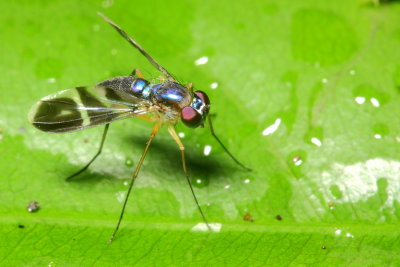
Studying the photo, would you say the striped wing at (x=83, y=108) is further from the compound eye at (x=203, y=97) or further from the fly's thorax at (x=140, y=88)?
the compound eye at (x=203, y=97)

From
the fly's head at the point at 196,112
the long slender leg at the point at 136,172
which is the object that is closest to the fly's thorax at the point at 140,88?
the long slender leg at the point at 136,172

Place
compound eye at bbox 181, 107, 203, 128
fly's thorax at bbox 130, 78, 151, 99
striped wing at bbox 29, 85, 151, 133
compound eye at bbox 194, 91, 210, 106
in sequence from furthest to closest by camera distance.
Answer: fly's thorax at bbox 130, 78, 151, 99
compound eye at bbox 194, 91, 210, 106
compound eye at bbox 181, 107, 203, 128
striped wing at bbox 29, 85, 151, 133

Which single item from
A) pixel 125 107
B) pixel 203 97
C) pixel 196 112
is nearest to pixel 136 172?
pixel 125 107

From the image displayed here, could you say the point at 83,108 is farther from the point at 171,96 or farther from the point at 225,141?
the point at 225,141

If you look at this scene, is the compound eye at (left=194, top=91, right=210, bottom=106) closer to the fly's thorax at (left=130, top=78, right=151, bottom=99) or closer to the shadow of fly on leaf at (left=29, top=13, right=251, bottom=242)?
the shadow of fly on leaf at (left=29, top=13, right=251, bottom=242)

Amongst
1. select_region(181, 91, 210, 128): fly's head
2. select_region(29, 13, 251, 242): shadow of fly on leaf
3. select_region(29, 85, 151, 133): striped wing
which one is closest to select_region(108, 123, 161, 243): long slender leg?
select_region(29, 13, 251, 242): shadow of fly on leaf

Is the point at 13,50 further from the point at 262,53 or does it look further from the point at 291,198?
the point at 291,198
